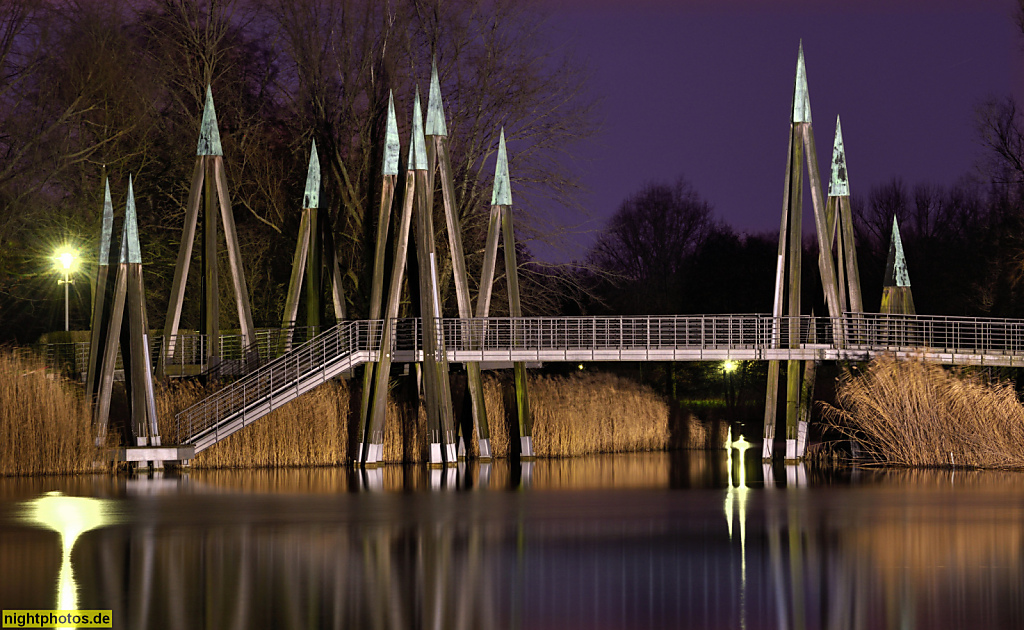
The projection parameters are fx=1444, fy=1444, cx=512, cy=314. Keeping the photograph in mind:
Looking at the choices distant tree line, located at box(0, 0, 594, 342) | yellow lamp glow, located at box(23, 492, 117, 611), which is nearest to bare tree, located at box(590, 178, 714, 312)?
distant tree line, located at box(0, 0, 594, 342)

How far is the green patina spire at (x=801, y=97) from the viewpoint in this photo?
104 ft

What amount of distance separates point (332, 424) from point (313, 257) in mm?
4366

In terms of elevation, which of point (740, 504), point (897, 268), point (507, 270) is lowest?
point (740, 504)

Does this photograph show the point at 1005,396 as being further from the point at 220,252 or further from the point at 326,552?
the point at 220,252

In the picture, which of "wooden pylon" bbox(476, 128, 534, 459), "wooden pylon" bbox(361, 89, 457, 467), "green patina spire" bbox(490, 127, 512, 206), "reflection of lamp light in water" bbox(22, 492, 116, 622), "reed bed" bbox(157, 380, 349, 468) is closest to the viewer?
"reflection of lamp light in water" bbox(22, 492, 116, 622)

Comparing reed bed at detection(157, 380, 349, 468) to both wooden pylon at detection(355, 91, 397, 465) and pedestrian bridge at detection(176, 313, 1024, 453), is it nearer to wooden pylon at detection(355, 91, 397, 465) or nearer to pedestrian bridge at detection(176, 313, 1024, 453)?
pedestrian bridge at detection(176, 313, 1024, 453)

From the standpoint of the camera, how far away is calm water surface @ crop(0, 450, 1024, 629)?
12.6m

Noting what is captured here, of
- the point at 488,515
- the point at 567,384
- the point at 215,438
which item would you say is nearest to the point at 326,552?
the point at 488,515

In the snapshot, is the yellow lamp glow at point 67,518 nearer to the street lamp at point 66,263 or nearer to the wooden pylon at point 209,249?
the wooden pylon at point 209,249

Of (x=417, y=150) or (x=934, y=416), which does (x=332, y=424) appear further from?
(x=934, y=416)

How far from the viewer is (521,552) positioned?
16.6 m

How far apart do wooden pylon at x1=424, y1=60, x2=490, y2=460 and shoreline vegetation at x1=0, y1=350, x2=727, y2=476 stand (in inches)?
70.6

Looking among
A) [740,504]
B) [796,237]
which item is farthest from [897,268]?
[740,504]

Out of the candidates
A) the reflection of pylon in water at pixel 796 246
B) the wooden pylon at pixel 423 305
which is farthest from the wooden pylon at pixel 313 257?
the reflection of pylon in water at pixel 796 246
